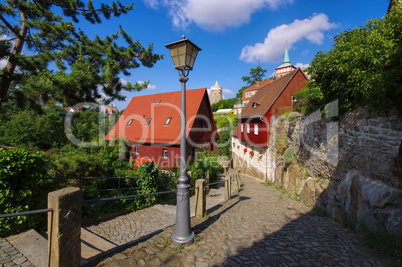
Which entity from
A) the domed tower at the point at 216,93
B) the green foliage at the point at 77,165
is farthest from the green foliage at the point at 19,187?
the domed tower at the point at 216,93

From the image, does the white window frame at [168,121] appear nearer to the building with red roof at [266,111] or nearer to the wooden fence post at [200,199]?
the building with red roof at [266,111]

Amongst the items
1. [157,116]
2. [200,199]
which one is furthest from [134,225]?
[157,116]

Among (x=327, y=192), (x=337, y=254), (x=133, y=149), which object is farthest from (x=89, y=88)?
(x=133, y=149)

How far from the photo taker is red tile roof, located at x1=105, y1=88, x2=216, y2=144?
56.4 ft

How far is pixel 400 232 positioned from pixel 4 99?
945 centimetres

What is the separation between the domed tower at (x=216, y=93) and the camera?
287 ft

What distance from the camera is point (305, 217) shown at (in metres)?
5.80

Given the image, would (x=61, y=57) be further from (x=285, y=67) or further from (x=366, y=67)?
(x=285, y=67)

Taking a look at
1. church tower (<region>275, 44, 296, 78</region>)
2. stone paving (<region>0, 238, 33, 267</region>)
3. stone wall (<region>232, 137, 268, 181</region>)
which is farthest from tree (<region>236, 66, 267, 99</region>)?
stone paving (<region>0, 238, 33, 267</region>)

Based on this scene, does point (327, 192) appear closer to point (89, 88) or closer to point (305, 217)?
point (305, 217)

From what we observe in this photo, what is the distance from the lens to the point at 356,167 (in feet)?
17.7

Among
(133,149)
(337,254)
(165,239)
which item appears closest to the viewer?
(337,254)

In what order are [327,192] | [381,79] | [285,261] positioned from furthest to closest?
[327,192] → [381,79] → [285,261]

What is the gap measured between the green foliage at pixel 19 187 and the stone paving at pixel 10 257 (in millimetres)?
414
